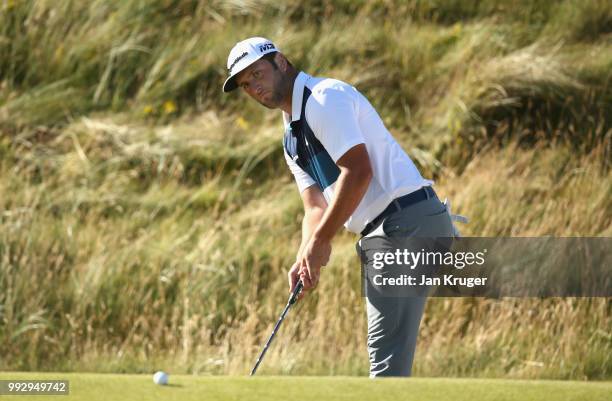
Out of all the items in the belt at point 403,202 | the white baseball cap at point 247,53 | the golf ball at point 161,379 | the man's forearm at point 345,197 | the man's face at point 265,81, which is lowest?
the golf ball at point 161,379

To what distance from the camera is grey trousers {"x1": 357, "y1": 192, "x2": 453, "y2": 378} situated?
3.72 metres

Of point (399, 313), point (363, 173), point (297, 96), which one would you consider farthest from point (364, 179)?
point (399, 313)

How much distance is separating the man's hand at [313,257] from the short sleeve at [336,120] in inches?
11.7

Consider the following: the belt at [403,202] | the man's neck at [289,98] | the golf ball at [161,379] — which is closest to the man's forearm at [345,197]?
the belt at [403,202]

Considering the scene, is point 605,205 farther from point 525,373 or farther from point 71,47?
point 71,47

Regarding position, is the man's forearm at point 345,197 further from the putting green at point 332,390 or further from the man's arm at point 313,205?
the putting green at point 332,390

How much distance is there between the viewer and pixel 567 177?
309 inches

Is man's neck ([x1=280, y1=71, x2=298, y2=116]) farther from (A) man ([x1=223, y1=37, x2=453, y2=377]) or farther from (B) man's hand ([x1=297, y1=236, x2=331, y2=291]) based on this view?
(B) man's hand ([x1=297, y1=236, x2=331, y2=291])

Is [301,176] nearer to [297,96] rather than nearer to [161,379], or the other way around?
[297,96]

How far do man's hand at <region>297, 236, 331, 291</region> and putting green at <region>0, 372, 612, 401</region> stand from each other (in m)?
0.81

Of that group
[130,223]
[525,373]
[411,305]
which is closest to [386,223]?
[411,305]

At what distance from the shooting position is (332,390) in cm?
278

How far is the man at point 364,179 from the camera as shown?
11.8ft

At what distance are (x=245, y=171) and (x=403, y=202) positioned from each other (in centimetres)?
474
